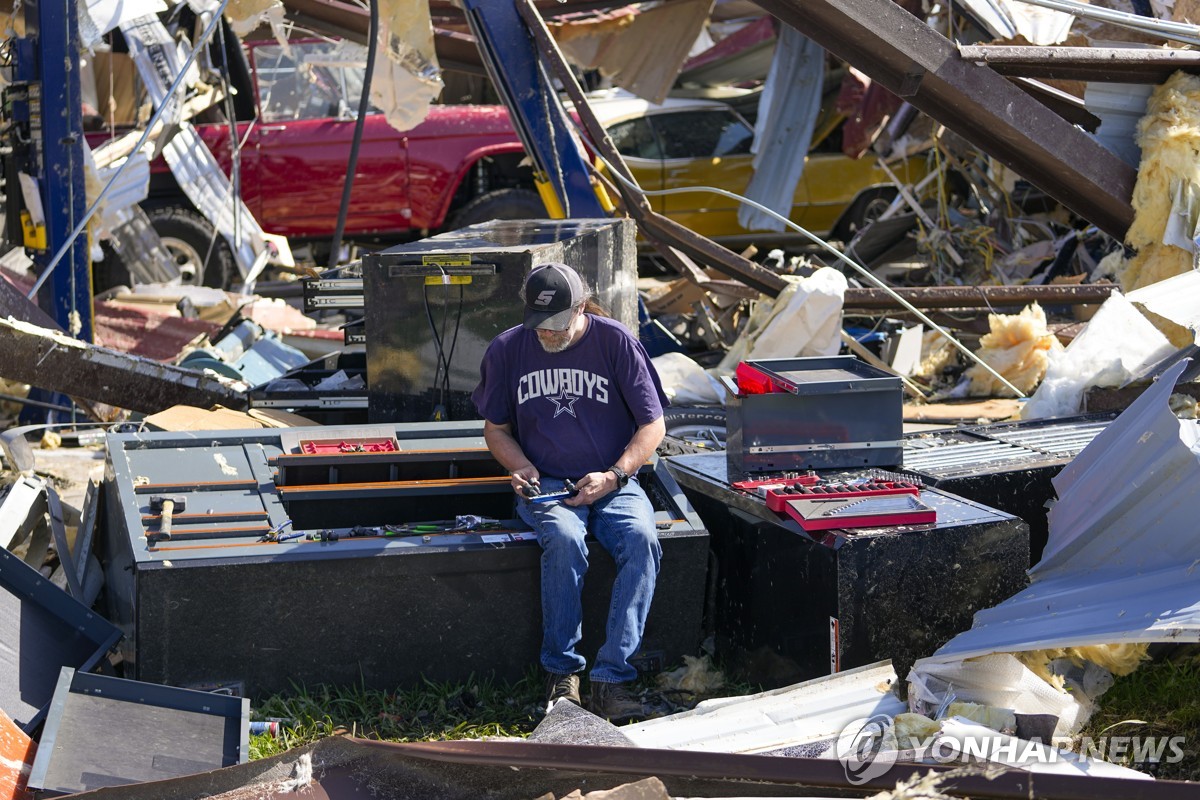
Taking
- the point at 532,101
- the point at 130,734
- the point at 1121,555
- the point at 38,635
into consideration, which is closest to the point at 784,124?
the point at 532,101

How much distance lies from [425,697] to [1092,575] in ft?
7.24

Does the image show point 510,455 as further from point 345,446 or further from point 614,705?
point 614,705

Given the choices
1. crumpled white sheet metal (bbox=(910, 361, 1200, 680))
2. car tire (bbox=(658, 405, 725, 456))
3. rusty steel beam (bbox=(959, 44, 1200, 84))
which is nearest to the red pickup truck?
car tire (bbox=(658, 405, 725, 456))

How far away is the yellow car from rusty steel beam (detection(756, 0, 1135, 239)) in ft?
16.0

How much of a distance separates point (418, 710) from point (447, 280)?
1844 mm

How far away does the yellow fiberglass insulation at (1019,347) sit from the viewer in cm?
761

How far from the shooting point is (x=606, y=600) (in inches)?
178

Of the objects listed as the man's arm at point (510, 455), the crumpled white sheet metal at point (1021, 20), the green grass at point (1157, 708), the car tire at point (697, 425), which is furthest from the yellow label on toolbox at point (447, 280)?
the crumpled white sheet metal at point (1021, 20)

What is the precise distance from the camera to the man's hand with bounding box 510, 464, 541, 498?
14.6ft

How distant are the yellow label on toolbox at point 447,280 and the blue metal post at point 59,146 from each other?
10.4 feet

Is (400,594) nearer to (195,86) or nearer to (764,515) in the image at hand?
(764,515)

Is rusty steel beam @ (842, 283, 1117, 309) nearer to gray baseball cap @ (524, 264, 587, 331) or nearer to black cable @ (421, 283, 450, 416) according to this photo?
black cable @ (421, 283, 450, 416)

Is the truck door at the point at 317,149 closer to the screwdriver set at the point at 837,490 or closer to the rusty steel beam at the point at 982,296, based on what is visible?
the rusty steel beam at the point at 982,296

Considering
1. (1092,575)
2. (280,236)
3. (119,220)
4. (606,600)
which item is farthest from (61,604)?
(280,236)
